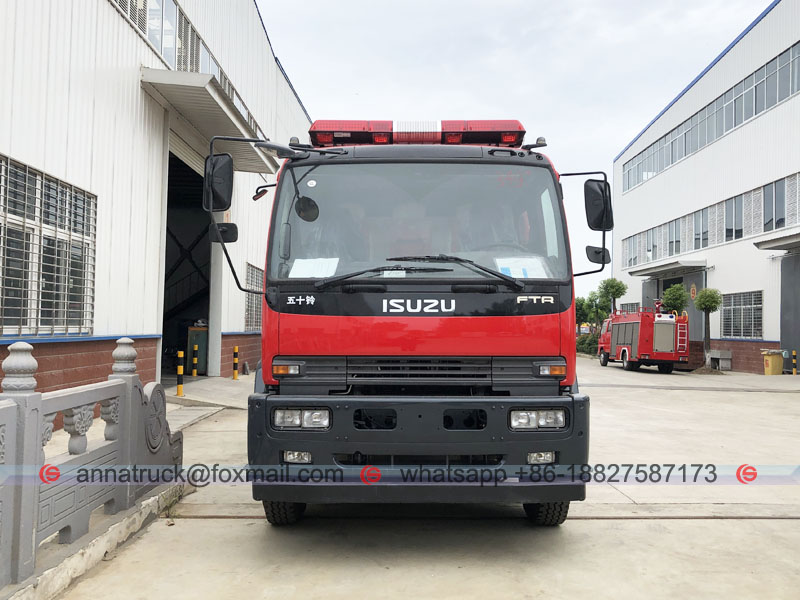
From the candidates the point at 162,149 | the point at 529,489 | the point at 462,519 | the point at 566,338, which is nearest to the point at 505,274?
the point at 566,338

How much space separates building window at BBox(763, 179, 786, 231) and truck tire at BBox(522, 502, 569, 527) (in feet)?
77.7

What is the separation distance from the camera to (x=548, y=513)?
5066 millimetres

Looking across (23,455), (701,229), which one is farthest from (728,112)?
(23,455)

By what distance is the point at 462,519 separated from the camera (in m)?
5.46

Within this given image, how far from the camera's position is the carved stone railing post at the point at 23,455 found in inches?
136

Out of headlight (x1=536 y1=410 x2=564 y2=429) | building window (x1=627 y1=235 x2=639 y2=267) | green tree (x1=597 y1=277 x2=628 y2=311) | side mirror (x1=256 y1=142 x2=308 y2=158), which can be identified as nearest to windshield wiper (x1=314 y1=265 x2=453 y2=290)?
side mirror (x1=256 y1=142 x2=308 y2=158)

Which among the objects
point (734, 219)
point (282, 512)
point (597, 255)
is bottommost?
point (282, 512)

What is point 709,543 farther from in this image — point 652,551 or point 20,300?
point 20,300

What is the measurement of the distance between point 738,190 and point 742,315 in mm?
5005

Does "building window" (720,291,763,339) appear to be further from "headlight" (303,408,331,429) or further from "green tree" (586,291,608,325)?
"headlight" (303,408,331,429)

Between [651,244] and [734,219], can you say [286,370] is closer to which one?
[734,219]

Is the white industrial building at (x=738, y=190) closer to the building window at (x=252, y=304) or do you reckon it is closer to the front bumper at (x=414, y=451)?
the building window at (x=252, y=304)

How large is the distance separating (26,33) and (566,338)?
670 centimetres

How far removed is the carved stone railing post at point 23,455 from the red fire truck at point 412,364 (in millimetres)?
1215
